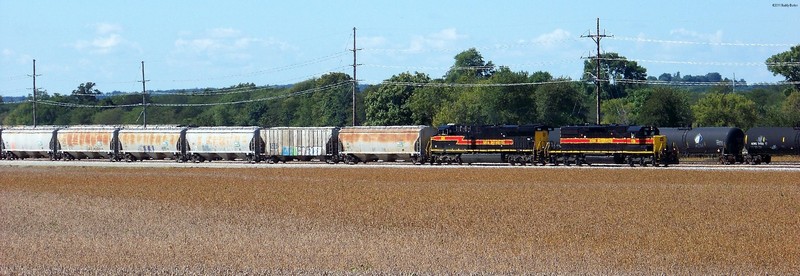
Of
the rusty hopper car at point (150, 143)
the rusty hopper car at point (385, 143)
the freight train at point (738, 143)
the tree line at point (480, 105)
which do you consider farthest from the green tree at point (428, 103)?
the freight train at point (738, 143)

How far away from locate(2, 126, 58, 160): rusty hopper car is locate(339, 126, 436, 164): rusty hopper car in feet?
87.7

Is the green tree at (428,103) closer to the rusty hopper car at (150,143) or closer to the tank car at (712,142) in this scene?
the rusty hopper car at (150,143)

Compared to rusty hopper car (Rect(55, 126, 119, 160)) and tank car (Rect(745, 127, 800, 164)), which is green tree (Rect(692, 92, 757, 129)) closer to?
tank car (Rect(745, 127, 800, 164))

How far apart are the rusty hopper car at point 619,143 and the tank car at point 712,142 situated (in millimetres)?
3717

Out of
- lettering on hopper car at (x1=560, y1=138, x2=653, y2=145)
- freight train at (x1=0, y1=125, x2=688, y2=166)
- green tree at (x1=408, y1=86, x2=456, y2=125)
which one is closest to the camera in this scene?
lettering on hopper car at (x1=560, y1=138, x2=653, y2=145)

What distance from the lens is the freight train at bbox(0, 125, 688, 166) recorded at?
6412cm

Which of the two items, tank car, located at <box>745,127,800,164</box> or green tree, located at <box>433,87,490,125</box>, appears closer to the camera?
tank car, located at <box>745,127,800,164</box>

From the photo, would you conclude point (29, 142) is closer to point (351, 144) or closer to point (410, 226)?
point (351, 144)

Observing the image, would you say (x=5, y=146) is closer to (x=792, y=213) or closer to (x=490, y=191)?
(x=490, y=191)

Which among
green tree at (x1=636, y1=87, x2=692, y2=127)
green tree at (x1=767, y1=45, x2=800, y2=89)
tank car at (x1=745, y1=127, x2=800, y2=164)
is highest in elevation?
green tree at (x1=767, y1=45, x2=800, y2=89)

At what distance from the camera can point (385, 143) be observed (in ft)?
238

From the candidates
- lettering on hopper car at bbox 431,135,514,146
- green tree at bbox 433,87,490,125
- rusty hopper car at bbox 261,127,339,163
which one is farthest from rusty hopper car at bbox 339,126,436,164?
green tree at bbox 433,87,490,125

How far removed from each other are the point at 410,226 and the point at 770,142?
41.8 m

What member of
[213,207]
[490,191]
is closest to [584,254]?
[213,207]
